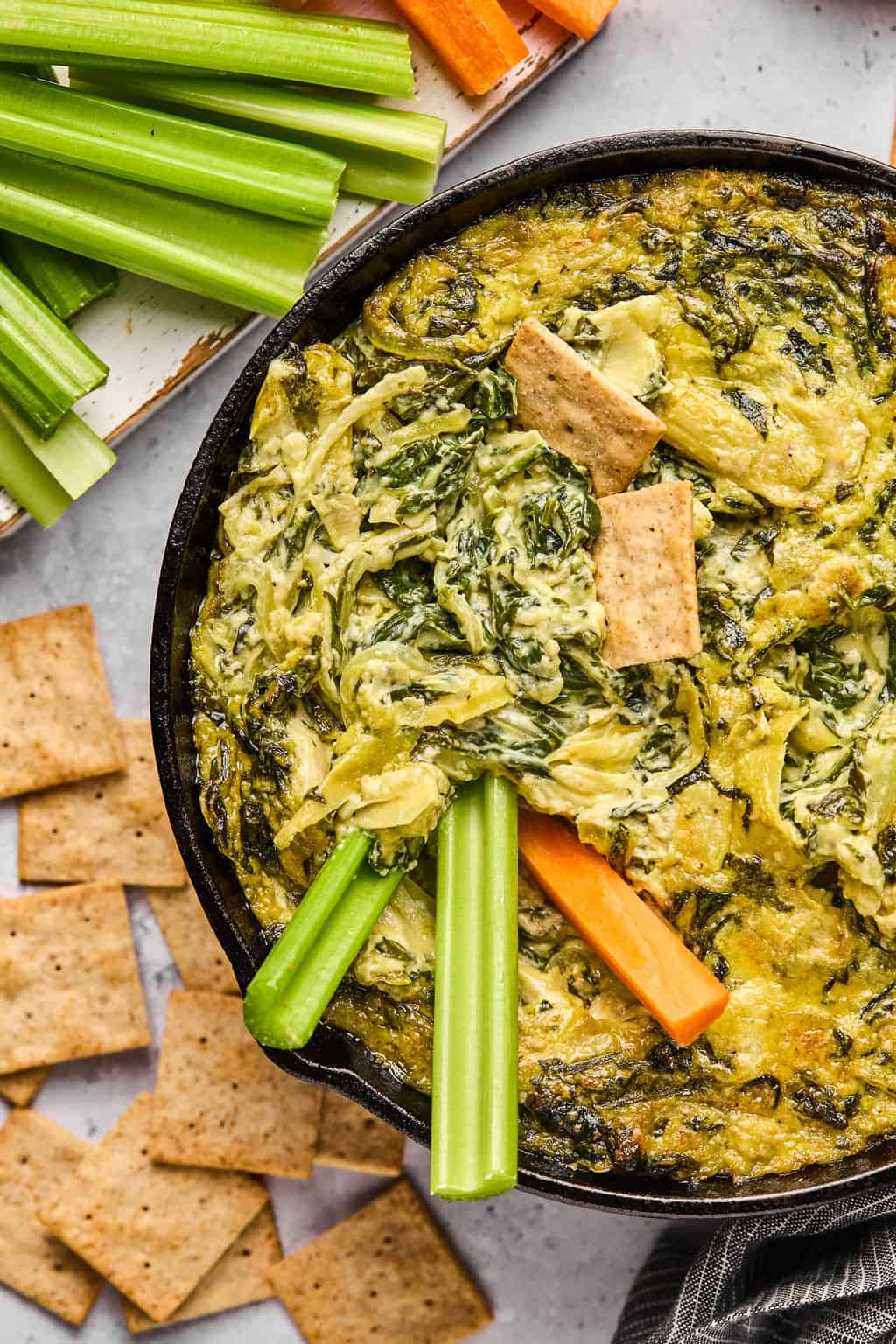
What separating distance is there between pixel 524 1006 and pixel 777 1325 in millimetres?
1293

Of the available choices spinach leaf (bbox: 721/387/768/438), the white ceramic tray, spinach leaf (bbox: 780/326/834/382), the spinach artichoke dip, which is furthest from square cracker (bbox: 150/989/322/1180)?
spinach leaf (bbox: 780/326/834/382)

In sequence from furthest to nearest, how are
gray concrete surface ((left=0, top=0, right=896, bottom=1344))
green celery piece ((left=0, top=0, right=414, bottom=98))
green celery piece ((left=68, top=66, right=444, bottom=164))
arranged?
gray concrete surface ((left=0, top=0, right=896, bottom=1344))
green celery piece ((left=68, top=66, right=444, bottom=164))
green celery piece ((left=0, top=0, right=414, bottom=98))

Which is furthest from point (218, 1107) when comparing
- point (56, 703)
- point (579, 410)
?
point (579, 410)

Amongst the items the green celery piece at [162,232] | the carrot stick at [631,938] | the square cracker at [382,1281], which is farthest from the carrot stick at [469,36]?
the square cracker at [382,1281]

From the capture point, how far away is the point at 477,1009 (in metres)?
2.32

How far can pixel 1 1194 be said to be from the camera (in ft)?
10.9

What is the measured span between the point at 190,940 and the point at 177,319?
1.60 meters

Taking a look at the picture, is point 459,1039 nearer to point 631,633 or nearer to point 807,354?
point 631,633

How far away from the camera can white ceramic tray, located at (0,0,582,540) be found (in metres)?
2.96

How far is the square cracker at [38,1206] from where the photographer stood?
3.31m

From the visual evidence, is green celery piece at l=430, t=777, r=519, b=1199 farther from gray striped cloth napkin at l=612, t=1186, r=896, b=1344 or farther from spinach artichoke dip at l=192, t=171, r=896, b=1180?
gray striped cloth napkin at l=612, t=1186, r=896, b=1344

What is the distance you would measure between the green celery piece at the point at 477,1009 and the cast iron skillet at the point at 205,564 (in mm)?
136

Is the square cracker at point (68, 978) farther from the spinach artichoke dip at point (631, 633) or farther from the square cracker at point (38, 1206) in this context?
the spinach artichoke dip at point (631, 633)

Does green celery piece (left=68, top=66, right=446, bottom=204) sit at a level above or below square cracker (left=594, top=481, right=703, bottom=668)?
above
